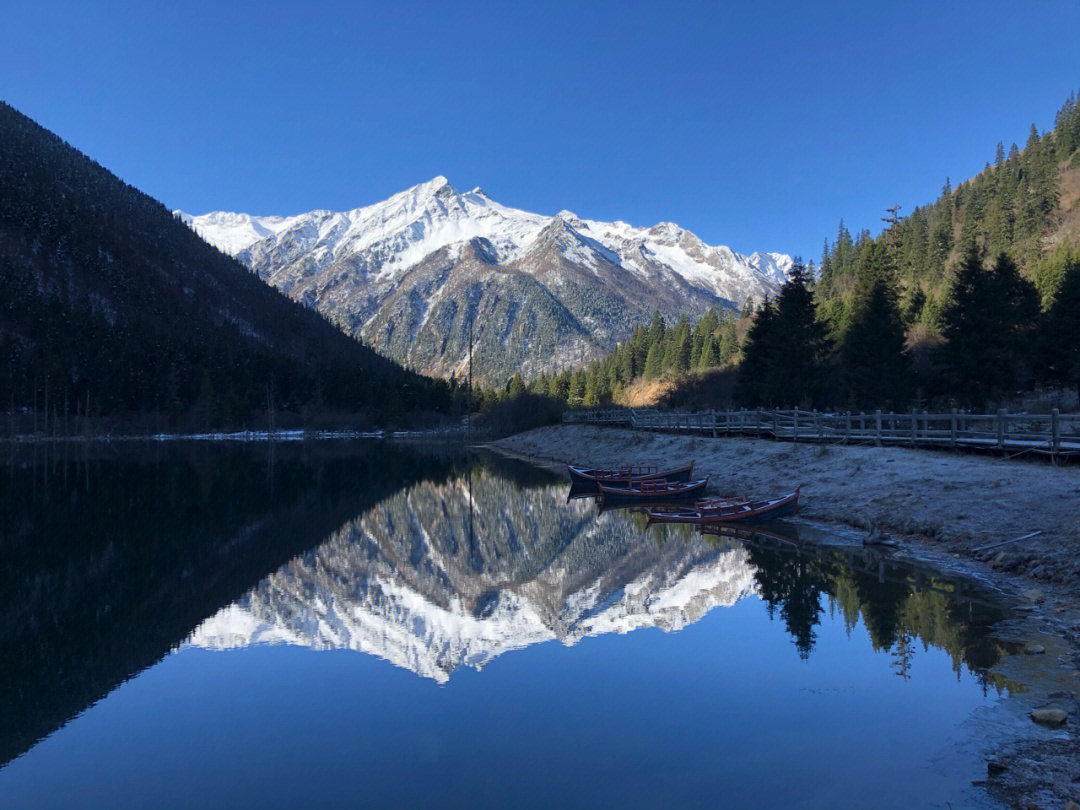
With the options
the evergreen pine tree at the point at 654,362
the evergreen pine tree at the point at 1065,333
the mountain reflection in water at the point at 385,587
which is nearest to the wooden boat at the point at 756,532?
the mountain reflection in water at the point at 385,587

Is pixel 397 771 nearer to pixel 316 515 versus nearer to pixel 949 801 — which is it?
pixel 949 801

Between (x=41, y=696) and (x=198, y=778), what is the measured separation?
4771mm

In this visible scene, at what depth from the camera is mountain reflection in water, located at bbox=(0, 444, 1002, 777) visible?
46.6ft

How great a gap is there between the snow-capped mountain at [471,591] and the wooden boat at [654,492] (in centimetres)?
665

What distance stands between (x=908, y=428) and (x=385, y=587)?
3030 centimetres

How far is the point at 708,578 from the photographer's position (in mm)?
20656

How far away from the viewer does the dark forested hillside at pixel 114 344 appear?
132 metres

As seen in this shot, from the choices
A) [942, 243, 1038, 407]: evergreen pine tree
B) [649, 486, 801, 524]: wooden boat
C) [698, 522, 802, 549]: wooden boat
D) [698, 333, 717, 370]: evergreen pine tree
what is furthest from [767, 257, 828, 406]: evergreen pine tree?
[698, 333, 717, 370]: evergreen pine tree

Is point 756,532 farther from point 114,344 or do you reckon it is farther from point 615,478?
point 114,344

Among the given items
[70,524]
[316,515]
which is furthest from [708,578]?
[70,524]

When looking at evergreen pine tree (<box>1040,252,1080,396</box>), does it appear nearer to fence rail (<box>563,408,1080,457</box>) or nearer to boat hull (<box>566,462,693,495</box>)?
fence rail (<box>563,408,1080,457</box>)

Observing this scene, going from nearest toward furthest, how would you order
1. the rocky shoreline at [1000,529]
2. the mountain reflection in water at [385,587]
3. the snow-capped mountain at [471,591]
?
the rocky shoreline at [1000,529] < the mountain reflection in water at [385,587] < the snow-capped mountain at [471,591]

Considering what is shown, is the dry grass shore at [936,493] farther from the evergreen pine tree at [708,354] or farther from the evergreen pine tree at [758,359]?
the evergreen pine tree at [708,354]

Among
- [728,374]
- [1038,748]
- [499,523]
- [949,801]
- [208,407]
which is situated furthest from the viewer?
[208,407]
